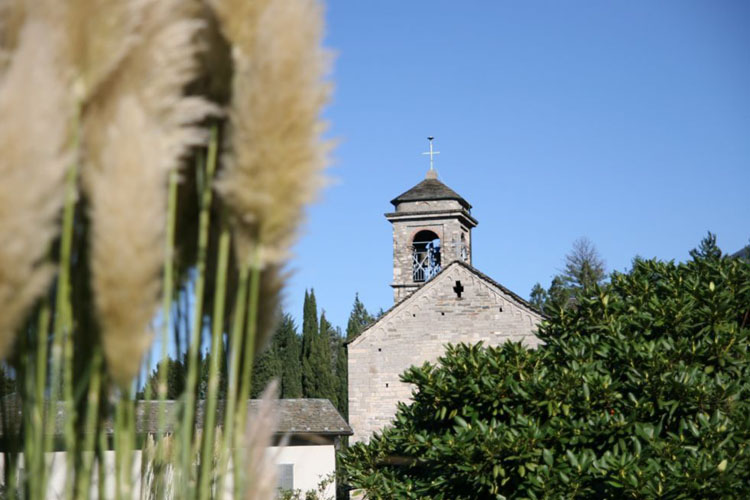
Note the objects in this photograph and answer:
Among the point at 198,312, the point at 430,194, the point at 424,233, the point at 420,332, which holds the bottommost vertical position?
the point at 198,312

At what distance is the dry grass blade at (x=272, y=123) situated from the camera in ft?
4.69

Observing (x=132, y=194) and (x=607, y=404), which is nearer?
(x=132, y=194)

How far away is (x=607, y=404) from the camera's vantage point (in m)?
7.77

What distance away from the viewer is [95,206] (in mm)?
1391

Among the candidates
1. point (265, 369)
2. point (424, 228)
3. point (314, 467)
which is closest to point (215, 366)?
point (314, 467)

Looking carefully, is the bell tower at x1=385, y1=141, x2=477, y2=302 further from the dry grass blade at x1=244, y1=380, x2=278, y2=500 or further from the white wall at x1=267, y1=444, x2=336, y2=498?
the dry grass blade at x1=244, y1=380, x2=278, y2=500

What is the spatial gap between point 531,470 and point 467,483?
782 mm

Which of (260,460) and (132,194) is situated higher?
(132,194)

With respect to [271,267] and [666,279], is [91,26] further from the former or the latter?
[666,279]

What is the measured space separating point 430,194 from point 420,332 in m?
5.56

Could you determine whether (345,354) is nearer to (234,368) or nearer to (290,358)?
(290,358)

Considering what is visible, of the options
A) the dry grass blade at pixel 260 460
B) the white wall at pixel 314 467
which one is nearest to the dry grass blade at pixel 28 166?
the dry grass blade at pixel 260 460

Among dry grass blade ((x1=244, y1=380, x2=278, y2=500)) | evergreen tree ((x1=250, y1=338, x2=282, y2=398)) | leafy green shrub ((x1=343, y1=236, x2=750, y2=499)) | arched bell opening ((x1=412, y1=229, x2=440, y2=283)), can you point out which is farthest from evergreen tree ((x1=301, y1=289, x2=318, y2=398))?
dry grass blade ((x1=244, y1=380, x2=278, y2=500))

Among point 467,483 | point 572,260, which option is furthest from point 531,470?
point 572,260
